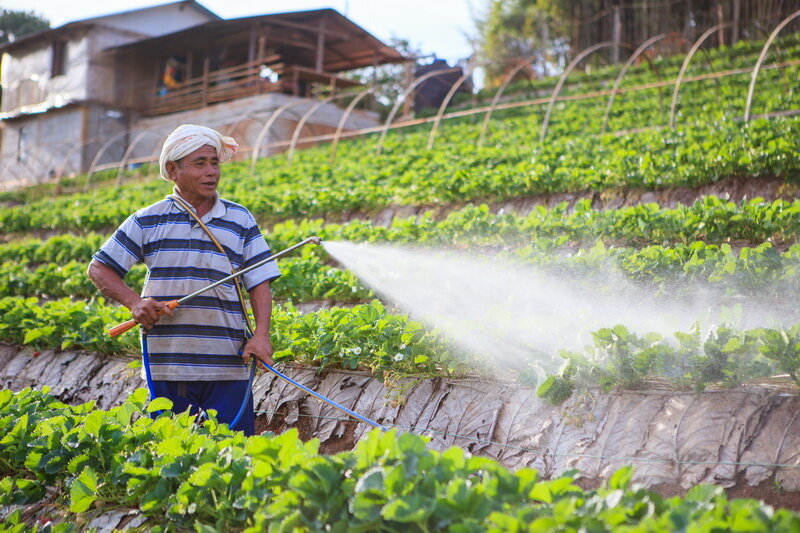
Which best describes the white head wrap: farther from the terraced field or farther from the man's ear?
the terraced field

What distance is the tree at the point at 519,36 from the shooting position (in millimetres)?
30312

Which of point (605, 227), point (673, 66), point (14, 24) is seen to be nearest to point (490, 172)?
point (605, 227)

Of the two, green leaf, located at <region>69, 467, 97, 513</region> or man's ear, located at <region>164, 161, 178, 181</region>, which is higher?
man's ear, located at <region>164, 161, 178, 181</region>

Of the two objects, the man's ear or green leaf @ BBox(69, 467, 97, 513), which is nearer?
green leaf @ BBox(69, 467, 97, 513)

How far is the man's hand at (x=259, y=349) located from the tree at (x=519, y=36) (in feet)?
92.9

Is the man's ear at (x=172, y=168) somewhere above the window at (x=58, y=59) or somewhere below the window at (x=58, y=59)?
below

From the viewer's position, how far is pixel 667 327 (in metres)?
3.96

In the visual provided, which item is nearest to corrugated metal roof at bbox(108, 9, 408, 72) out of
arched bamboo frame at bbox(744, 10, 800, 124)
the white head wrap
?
arched bamboo frame at bbox(744, 10, 800, 124)

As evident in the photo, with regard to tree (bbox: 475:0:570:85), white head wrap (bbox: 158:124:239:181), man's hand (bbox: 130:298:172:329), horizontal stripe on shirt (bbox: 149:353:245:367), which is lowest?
horizontal stripe on shirt (bbox: 149:353:245:367)

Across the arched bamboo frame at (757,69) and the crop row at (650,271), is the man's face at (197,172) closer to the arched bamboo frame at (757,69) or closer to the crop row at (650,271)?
the crop row at (650,271)

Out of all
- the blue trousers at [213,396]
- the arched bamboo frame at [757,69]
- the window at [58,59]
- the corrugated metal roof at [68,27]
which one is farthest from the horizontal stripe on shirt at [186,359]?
the window at [58,59]

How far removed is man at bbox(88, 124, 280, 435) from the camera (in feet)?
11.6

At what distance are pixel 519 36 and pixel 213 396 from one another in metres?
31.8

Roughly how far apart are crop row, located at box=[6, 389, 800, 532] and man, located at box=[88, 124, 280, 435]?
1.01 feet
